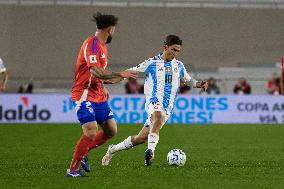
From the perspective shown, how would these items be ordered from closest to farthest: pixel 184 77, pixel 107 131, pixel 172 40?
pixel 107 131
pixel 172 40
pixel 184 77

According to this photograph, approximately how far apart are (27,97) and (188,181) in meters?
16.4

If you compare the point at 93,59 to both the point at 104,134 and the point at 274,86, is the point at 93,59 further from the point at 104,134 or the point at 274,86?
the point at 274,86

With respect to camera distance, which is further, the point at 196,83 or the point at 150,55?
the point at 150,55

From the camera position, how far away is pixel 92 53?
9.45 m

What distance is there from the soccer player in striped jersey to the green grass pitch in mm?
429

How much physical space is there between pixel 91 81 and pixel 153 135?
206cm

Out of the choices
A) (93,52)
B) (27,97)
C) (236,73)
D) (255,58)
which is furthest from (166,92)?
(255,58)

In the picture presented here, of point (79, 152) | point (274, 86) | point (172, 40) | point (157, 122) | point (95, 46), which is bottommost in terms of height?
point (79, 152)

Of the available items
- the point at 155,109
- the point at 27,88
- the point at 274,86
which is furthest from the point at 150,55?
the point at 155,109

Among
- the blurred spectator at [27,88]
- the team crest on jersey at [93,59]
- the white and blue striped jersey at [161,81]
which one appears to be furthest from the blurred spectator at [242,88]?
the team crest on jersey at [93,59]

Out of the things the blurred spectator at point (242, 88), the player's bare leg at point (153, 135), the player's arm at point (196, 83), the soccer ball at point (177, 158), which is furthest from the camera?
the blurred spectator at point (242, 88)

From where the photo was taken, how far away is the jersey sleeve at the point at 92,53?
941 centimetres

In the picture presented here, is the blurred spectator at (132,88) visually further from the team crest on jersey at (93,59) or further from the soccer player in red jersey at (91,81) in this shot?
the team crest on jersey at (93,59)

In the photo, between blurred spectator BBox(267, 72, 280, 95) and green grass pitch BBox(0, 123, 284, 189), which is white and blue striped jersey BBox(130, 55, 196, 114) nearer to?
green grass pitch BBox(0, 123, 284, 189)
